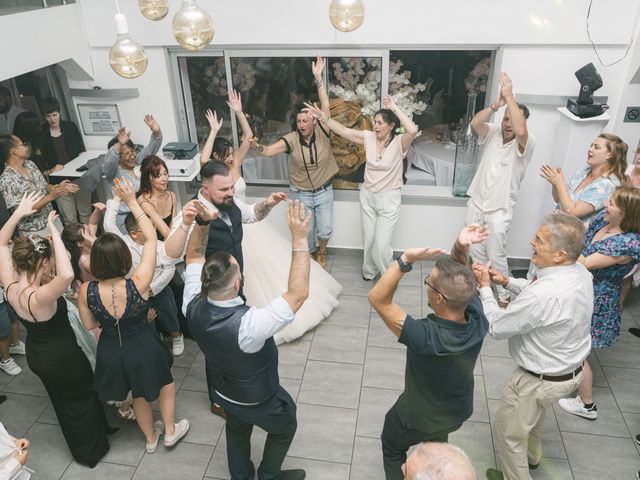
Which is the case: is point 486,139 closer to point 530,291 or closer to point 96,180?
point 530,291

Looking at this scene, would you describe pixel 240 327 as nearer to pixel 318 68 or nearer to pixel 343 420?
pixel 343 420

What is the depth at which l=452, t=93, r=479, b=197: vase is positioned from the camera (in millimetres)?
5023

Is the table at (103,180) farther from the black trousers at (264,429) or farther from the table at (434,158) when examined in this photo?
the black trousers at (264,429)

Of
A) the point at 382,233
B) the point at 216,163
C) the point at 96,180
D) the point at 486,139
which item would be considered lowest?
the point at 382,233

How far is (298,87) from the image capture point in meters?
5.18

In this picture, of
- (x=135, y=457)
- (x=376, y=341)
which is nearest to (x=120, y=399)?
(x=135, y=457)

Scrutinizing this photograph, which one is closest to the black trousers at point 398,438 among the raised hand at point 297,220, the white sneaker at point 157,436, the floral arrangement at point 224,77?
the raised hand at point 297,220

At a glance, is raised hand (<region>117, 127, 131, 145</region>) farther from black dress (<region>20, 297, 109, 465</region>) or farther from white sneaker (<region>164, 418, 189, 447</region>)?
white sneaker (<region>164, 418, 189, 447</region>)

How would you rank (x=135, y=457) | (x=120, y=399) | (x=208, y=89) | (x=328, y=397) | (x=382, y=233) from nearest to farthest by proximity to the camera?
(x=120, y=399) → (x=135, y=457) → (x=328, y=397) → (x=382, y=233) → (x=208, y=89)

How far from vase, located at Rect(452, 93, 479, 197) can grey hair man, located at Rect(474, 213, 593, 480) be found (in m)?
2.46

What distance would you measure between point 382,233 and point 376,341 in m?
1.11

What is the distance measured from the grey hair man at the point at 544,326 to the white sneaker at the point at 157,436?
2.14 m

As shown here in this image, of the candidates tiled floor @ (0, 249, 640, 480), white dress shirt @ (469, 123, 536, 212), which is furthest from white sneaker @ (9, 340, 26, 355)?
white dress shirt @ (469, 123, 536, 212)

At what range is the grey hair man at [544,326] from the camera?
2541 millimetres
